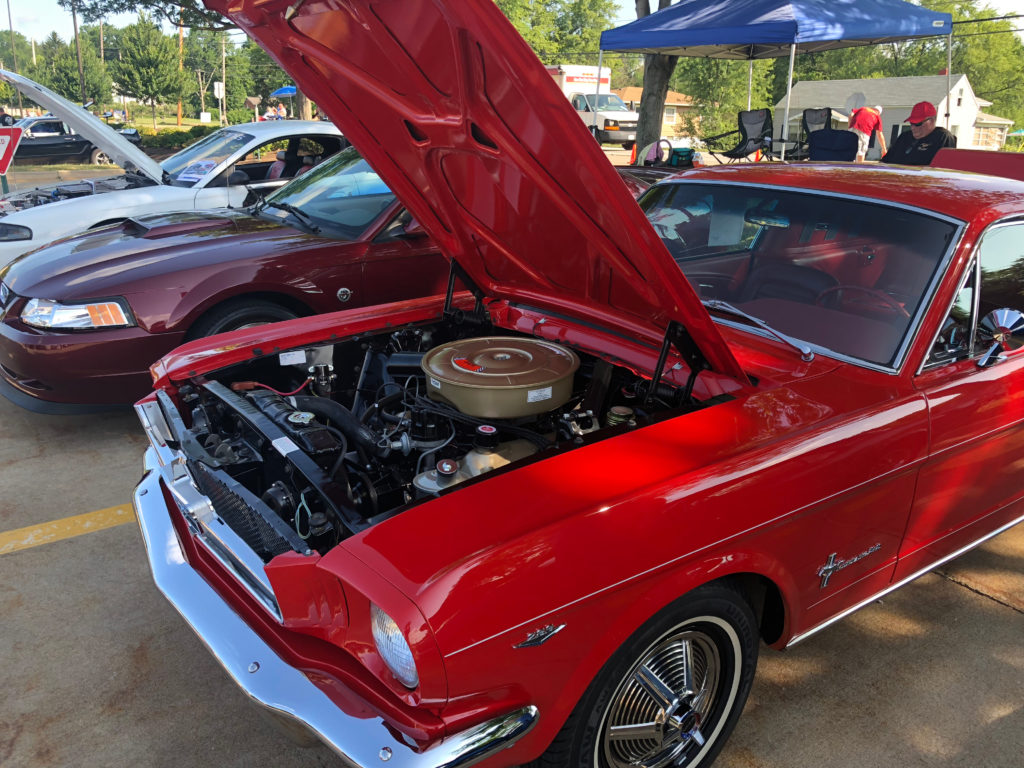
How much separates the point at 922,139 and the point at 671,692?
25.0 feet

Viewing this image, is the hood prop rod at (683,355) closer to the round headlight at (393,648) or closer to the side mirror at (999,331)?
the side mirror at (999,331)

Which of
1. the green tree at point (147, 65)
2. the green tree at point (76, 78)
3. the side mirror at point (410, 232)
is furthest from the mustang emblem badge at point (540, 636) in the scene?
the green tree at point (76, 78)

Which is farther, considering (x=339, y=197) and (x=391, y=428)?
(x=339, y=197)

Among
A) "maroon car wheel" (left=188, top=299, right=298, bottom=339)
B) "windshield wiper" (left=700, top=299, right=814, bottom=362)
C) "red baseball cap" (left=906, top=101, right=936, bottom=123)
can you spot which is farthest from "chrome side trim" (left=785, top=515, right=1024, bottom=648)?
"red baseball cap" (left=906, top=101, right=936, bottom=123)

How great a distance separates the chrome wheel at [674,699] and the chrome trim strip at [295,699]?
0.40 m

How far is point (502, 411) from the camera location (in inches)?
93.6

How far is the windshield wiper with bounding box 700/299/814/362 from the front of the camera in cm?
244

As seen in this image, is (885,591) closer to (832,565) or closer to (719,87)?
(832,565)

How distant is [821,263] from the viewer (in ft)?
8.88

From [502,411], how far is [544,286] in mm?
742

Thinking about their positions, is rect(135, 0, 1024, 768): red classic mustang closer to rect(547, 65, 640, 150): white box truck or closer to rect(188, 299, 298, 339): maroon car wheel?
rect(188, 299, 298, 339): maroon car wheel

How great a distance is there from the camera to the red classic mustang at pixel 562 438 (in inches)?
64.5

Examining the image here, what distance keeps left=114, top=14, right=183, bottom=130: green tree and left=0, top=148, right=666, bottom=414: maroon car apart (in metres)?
47.5

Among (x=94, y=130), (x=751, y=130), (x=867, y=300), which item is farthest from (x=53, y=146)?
(x=867, y=300)
